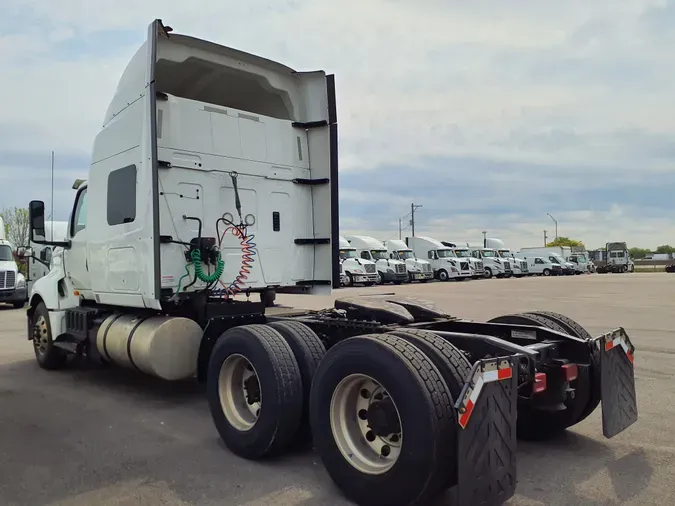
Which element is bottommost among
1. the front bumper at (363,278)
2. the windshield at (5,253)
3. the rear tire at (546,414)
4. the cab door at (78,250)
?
the rear tire at (546,414)

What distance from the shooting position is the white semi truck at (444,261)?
41.8 meters

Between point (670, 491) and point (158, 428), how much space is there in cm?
416

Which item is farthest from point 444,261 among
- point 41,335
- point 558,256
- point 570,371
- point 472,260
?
point 570,371

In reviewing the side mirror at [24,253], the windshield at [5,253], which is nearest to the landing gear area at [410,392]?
the side mirror at [24,253]

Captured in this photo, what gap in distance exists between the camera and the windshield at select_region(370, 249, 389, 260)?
37334 millimetres

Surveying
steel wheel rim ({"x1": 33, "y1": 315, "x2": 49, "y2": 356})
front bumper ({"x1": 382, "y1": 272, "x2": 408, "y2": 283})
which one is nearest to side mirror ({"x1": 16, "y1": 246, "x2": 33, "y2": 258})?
steel wheel rim ({"x1": 33, "y1": 315, "x2": 49, "y2": 356})

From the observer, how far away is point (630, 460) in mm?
4418

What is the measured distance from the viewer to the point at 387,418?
3564 mm

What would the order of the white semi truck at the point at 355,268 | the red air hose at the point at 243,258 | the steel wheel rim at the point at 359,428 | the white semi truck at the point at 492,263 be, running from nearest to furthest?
the steel wheel rim at the point at 359,428
the red air hose at the point at 243,258
the white semi truck at the point at 355,268
the white semi truck at the point at 492,263

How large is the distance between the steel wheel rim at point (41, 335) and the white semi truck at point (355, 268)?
25105 mm

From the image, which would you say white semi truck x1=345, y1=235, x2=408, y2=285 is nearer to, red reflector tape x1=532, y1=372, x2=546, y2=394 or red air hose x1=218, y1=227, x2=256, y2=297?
red air hose x1=218, y1=227, x2=256, y2=297

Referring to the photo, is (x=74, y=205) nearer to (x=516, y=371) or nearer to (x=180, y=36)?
(x=180, y=36)

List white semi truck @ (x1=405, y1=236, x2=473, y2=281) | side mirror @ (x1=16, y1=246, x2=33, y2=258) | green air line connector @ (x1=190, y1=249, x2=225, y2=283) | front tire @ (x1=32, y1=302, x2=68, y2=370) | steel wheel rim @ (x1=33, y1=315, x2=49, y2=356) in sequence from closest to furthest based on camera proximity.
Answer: green air line connector @ (x1=190, y1=249, x2=225, y2=283) → front tire @ (x1=32, y1=302, x2=68, y2=370) → steel wheel rim @ (x1=33, y1=315, x2=49, y2=356) → side mirror @ (x1=16, y1=246, x2=33, y2=258) → white semi truck @ (x1=405, y1=236, x2=473, y2=281)

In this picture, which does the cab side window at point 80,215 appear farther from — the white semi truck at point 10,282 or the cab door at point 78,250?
the white semi truck at point 10,282
